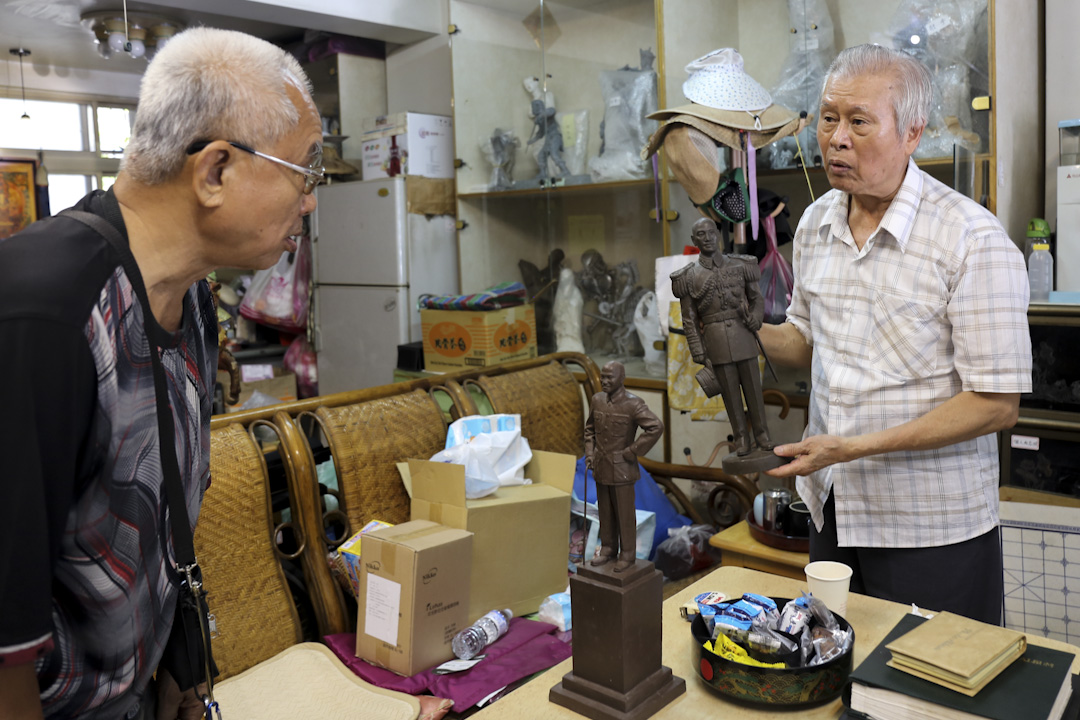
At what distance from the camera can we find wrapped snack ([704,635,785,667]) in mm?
1223

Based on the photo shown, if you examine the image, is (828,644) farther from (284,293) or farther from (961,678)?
(284,293)

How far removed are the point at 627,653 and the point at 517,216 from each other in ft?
10.4

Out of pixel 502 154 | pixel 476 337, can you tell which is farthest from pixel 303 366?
pixel 502 154

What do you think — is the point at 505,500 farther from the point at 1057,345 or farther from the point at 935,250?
the point at 1057,345

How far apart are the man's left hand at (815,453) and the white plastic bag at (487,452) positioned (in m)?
1.10


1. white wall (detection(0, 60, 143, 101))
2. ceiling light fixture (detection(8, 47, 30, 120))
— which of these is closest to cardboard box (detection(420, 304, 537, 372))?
ceiling light fixture (detection(8, 47, 30, 120))

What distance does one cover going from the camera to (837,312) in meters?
1.69

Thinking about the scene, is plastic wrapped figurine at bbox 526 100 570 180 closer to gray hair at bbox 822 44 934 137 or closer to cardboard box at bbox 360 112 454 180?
cardboard box at bbox 360 112 454 180

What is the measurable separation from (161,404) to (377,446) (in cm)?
163

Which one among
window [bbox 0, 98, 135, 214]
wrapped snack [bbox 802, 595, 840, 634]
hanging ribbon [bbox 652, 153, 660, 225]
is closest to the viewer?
wrapped snack [bbox 802, 595, 840, 634]

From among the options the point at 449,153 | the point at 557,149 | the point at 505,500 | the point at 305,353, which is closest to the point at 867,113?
the point at 505,500

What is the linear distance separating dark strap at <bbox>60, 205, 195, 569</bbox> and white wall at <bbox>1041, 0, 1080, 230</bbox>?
2771 millimetres

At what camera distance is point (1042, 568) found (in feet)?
6.54

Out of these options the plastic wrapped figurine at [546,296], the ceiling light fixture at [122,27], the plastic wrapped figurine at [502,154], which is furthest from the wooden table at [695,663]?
the ceiling light fixture at [122,27]
